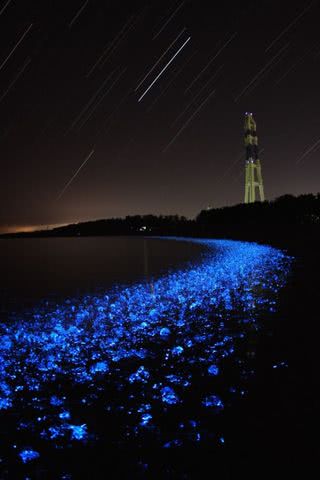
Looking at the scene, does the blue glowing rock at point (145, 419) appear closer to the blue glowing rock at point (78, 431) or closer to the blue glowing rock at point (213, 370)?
the blue glowing rock at point (78, 431)

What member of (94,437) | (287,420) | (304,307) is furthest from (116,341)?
(304,307)

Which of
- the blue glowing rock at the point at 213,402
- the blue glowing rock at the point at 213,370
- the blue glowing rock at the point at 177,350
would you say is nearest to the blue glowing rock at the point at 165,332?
the blue glowing rock at the point at 177,350

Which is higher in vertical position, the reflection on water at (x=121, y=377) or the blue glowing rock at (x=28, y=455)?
the reflection on water at (x=121, y=377)

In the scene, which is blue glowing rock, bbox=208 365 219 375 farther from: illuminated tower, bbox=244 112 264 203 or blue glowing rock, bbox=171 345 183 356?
illuminated tower, bbox=244 112 264 203

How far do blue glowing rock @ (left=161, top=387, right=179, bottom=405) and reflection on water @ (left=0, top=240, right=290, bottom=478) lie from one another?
0.05 feet

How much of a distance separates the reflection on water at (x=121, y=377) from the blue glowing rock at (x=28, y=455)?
10mm

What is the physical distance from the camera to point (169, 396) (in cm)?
503

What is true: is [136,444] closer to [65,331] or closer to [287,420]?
[287,420]

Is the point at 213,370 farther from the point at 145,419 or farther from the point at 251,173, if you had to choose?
the point at 251,173

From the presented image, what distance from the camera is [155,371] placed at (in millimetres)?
5977

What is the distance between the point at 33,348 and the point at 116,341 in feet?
5.53

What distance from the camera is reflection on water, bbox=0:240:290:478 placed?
13.3 ft

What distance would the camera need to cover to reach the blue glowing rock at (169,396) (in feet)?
16.0

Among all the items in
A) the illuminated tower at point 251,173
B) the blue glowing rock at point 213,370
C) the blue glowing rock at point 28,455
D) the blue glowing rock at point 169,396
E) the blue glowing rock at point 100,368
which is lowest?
the blue glowing rock at point 28,455
